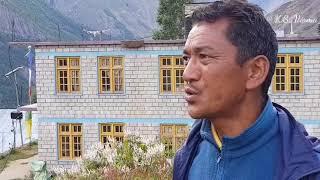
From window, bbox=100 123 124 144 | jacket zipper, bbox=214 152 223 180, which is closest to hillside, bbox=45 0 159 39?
window, bbox=100 123 124 144

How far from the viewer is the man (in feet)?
5.00

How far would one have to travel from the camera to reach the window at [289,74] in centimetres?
1692

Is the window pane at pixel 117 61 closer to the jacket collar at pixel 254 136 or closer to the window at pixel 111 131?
the window at pixel 111 131

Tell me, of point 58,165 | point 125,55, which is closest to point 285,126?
point 125,55

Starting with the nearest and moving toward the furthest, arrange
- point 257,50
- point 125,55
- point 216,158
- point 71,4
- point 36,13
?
point 257,50 < point 216,158 < point 125,55 < point 36,13 < point 71,4

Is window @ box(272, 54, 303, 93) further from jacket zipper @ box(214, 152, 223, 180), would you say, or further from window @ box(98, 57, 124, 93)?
jacket zipper @ box(214, 152, 223, 180)

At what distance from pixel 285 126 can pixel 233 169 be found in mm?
193

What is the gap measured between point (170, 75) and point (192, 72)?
16.2 m

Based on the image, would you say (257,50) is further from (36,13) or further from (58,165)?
(36,13)

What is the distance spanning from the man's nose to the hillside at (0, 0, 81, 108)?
83087 mm

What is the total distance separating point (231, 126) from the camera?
5.22 ft

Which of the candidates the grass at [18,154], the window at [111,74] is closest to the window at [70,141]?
the window at [111,74]

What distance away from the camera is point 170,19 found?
39.1 metres

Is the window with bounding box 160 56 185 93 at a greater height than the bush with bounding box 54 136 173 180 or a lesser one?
greater
